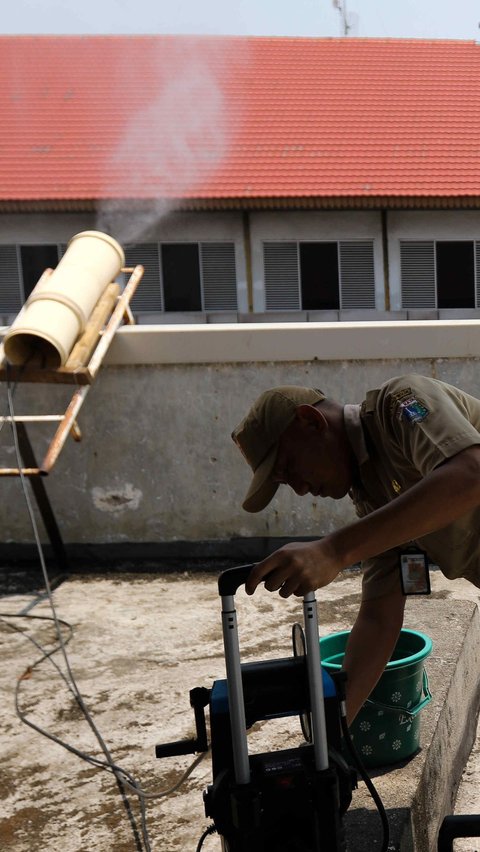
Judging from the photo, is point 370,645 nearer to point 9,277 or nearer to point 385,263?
point 385,263

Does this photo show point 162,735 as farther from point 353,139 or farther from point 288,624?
point 353,139

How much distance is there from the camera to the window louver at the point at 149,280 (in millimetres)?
16120

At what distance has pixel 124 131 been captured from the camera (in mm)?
16969

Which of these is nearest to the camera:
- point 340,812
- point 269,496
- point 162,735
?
point 340,812

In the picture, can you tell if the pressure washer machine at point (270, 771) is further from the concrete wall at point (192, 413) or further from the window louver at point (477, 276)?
the window louver at point (477, 276)

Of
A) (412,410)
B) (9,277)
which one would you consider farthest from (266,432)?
(9,277)

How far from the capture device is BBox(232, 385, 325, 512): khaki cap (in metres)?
2.12

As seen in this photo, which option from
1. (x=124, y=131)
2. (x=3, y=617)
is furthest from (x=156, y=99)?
(x=3, y=617)

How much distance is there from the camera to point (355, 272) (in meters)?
16.2

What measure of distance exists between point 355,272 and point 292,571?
14897 mm

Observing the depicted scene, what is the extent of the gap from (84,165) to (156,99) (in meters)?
2.75

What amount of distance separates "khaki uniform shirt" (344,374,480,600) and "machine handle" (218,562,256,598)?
0.44m

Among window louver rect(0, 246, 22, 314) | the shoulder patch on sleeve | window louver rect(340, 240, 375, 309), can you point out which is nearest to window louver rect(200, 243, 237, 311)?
window louver rect(340, 240, 375, 309)

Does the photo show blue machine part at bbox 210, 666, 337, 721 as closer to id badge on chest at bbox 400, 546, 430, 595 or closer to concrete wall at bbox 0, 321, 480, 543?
id badge on chest at bbox 400, 546, 430, 595
